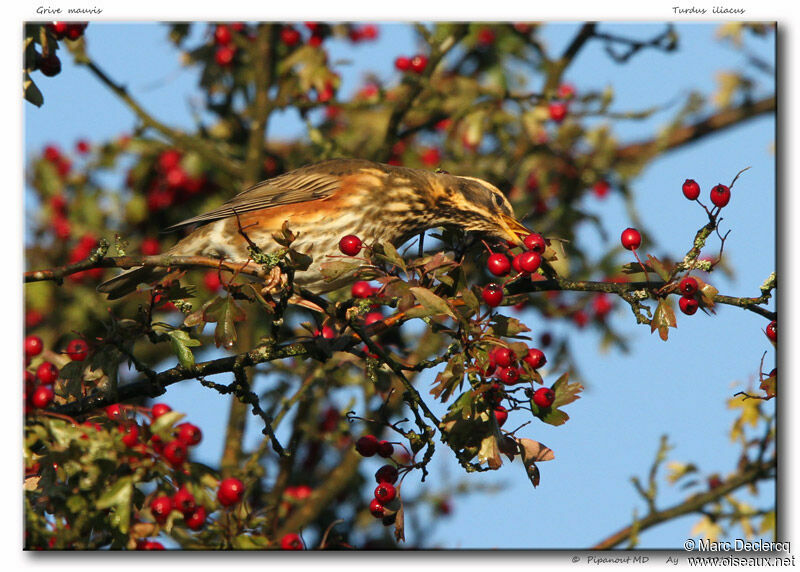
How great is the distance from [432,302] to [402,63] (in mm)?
3260

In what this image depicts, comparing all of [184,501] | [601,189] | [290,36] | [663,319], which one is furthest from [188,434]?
[601,189]

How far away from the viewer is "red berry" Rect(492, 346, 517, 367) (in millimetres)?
2498

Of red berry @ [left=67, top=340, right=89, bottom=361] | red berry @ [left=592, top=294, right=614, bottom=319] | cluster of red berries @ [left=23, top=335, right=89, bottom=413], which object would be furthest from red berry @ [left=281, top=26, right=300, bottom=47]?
red berry @ [left=67, top=340, right=89, bottom=361]

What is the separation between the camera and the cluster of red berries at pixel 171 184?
5449mm

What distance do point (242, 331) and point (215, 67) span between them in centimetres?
155

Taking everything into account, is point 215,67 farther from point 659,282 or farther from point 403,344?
point 659,282

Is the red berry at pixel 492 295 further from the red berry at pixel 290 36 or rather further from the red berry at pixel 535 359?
the red berry at pixel 290 36

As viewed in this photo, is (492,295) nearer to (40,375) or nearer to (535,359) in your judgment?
(535,359)

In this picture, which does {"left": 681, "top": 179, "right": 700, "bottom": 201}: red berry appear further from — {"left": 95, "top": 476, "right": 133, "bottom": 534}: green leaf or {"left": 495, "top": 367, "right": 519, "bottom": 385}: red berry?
{"left": 95, "top": 476, "right": 133, "bottom": 534}: green leaf

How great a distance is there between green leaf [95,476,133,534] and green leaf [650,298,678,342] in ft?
5.16

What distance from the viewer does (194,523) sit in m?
3.26

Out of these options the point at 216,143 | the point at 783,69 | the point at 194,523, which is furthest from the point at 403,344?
the point at 783,69

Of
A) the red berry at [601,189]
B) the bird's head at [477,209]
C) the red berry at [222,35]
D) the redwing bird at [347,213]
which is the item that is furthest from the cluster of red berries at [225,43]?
the red berry at [601,189]

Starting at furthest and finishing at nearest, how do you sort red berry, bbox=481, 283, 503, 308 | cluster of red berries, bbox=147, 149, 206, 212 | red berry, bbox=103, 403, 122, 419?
cluster of red berries, bbox=147, 149, 206, 212, red berry, bbox=103, 403, 122, 419, red berry, bbox=481, 283, 503, 308
